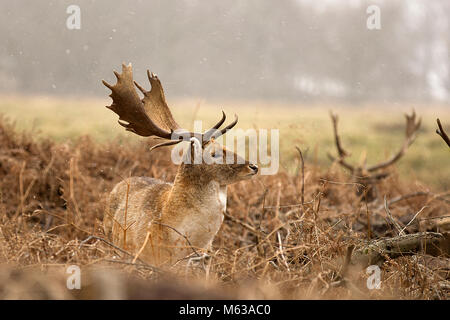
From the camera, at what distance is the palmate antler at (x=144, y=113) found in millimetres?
3842

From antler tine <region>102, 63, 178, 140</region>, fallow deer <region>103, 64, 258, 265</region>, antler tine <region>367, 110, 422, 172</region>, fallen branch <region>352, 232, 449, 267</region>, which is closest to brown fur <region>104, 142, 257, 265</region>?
fallow deer <region>103, 64, 258, 265</region>

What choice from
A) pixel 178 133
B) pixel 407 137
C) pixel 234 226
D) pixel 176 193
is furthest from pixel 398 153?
pixel 176 193

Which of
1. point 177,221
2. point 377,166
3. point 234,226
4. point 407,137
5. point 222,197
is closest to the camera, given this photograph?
point 177,221

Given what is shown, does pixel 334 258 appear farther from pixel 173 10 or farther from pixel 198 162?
pixel 173 10

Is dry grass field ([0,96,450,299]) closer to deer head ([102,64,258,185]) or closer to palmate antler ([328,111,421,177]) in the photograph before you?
palmate antler ([328,111,421,177])

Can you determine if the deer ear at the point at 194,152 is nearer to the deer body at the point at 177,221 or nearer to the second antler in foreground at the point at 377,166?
the deer body at the point at 177,221

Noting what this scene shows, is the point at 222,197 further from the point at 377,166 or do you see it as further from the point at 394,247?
the point at 377,166

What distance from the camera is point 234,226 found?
223 inches

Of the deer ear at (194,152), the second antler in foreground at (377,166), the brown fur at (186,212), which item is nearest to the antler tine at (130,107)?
the deer ear at (194,152)

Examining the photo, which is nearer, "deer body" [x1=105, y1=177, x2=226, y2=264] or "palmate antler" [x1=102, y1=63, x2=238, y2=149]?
"deer body" [x1=105, y1=177, x2=226, y2=264]

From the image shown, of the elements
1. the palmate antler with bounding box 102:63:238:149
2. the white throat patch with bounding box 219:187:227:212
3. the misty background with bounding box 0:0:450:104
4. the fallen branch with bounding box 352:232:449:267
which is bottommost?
the fallen branch with bounding box 352:232:449:267

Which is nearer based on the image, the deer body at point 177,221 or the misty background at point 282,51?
the deer body at point 177,221

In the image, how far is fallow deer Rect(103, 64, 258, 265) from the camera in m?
3.59

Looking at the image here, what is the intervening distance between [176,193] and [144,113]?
672 mm
